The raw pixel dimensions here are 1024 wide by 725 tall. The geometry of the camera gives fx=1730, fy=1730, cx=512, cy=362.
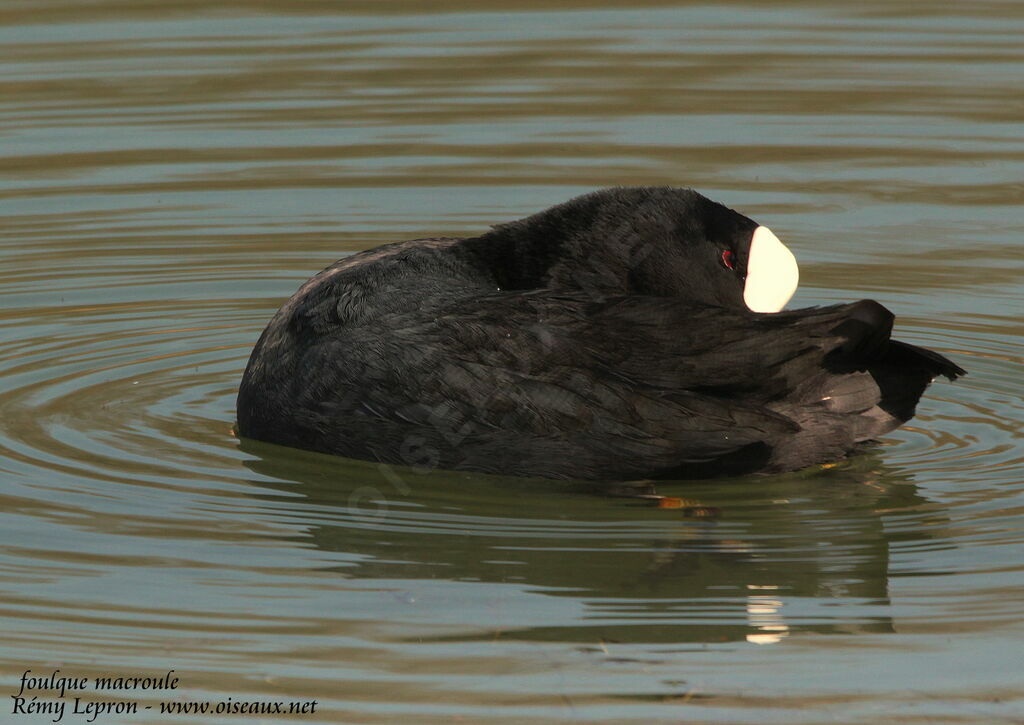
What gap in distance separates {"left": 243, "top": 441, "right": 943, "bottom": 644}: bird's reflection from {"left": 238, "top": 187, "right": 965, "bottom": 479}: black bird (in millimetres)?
95

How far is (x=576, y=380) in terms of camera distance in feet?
A: 16.9

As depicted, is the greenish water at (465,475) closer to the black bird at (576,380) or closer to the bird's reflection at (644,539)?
the bird's reflection at (644,539)

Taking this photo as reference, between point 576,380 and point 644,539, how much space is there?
1.77ft

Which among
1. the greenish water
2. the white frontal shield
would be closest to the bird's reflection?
the greenish water

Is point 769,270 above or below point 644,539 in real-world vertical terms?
above

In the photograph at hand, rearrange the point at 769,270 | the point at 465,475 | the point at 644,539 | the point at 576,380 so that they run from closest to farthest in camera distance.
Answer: the point at 644,539 → the point at 576,380 → the point at 465,475 → the point at 769,270

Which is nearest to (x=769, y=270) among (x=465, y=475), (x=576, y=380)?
(x=576, y=380)

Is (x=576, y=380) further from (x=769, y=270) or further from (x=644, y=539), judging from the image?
(x=769, y=270)

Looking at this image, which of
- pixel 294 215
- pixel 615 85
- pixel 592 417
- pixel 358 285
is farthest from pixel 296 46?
pixel 592 417

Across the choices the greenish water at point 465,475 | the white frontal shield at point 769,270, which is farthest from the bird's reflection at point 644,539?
the white frontal shield at point 769,270

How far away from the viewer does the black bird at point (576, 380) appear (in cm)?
513

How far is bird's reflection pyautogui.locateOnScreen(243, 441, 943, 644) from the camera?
4348 millimetres

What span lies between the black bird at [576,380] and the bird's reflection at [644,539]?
0.31ft

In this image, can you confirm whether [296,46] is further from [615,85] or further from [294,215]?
[294,215]
